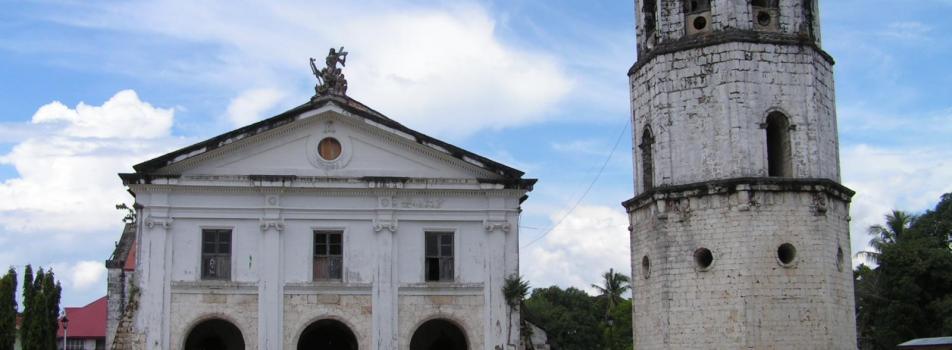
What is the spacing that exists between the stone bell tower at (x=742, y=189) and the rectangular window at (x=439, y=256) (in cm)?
512

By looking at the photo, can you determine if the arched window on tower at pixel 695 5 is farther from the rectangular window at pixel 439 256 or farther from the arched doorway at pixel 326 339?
the arched doorway at pixel 326 339

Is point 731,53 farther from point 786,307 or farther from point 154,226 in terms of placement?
point 154,226

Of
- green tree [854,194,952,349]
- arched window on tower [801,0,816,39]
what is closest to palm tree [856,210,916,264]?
green tree [854,194,952,349]

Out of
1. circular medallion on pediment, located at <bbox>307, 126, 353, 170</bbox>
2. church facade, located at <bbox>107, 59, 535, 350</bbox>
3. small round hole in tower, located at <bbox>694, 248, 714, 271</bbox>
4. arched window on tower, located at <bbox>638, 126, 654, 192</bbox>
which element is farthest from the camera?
arched window on tower, located at <bbox>638, 126, 654, 192</bbox>

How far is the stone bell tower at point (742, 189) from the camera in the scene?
2542 cm

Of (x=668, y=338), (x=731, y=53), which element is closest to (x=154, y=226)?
(x=668, y=338)

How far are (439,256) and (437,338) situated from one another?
319 centimetres

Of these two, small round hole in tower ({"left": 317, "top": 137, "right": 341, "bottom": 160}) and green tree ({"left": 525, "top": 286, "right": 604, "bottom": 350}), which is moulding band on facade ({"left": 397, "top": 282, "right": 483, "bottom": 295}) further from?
green tree ({"left": 525, "top": 286, "right": 604, "bottom": 350})

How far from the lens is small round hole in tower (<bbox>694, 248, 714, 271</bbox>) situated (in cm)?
2620

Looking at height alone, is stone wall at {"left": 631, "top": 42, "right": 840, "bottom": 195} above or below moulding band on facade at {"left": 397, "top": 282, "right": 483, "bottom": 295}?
above

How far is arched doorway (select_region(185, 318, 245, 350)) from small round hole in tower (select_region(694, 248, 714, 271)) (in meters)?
12.2

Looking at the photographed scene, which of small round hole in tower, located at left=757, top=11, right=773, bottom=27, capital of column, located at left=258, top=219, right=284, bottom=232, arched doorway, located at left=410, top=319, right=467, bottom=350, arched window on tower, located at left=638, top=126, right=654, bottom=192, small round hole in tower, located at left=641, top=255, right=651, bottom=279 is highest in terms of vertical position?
small round hole in tower, located at left=757, top=11, right=773, bottom=27

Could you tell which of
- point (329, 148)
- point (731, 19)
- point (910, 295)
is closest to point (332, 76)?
point (329, 148)

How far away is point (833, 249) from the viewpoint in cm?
2605
